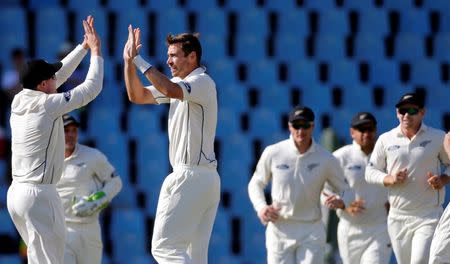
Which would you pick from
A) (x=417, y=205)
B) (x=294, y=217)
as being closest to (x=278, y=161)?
(x=294, y=217)

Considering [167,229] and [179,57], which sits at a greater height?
[179,57]

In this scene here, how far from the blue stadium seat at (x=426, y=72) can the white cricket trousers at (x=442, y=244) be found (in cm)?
758

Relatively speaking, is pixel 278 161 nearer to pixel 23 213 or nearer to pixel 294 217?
pixel 294 217

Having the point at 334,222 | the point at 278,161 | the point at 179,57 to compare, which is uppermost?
the point at 179,57

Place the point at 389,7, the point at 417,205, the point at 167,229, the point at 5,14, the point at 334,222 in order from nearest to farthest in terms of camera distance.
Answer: the point at 167,229, the point at 417,205, the point at 334,222, the point at 5,14, the point at 389,7

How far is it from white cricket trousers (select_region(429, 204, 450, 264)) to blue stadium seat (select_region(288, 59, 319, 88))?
6.96 meters

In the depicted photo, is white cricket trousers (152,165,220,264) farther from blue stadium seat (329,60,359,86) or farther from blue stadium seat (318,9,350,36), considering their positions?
blue stadium seat (318,9,350,36)

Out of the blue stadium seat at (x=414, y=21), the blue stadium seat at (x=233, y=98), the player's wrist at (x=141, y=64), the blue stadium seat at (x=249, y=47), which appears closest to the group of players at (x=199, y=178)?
the player's wrist at (x=141, y=64)

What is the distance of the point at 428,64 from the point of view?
16562 millimetres

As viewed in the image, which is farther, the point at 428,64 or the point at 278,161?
the point at 428,64

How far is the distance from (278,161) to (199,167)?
2.02m

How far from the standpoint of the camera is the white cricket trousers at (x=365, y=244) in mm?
11008

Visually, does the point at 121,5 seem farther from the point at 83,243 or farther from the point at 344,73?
the point at 83,243

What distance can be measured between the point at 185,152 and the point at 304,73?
295 inches
